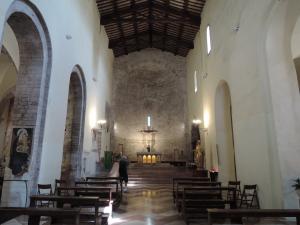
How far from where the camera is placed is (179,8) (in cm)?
1266

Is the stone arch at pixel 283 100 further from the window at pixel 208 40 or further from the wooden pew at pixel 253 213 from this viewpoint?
the window at pixel 208 40

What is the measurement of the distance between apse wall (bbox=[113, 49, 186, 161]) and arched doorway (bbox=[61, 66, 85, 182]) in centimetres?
810

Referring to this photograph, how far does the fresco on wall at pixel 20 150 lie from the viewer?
18.3 feet

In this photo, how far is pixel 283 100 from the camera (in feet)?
18.7

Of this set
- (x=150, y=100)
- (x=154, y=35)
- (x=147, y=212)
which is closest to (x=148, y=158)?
(x=150, y=100)

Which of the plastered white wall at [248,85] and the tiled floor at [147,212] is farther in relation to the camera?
the plastered white wall at [248,85]

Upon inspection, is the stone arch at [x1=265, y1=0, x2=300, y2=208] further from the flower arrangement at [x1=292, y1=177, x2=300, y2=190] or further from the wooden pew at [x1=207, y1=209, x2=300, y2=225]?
the wooden pew at [x1=207, y1=209, x2=300, y2=225]

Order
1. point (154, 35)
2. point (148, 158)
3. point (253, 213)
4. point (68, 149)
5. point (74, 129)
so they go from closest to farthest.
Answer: point (253, 213)
point (68, 149)
point (74, 129)
point (148, 158)
point (154, 35)

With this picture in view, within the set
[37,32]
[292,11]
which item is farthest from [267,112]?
[37,32]

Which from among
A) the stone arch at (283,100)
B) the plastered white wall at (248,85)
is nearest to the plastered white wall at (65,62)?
the plastered white wall at (248,85)

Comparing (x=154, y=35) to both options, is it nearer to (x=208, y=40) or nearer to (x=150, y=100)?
(x=150, y=100)

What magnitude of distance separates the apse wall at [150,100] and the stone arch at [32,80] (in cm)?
1153

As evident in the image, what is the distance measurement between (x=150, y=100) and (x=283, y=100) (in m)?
13.3

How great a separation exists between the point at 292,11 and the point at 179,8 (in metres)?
7.75
